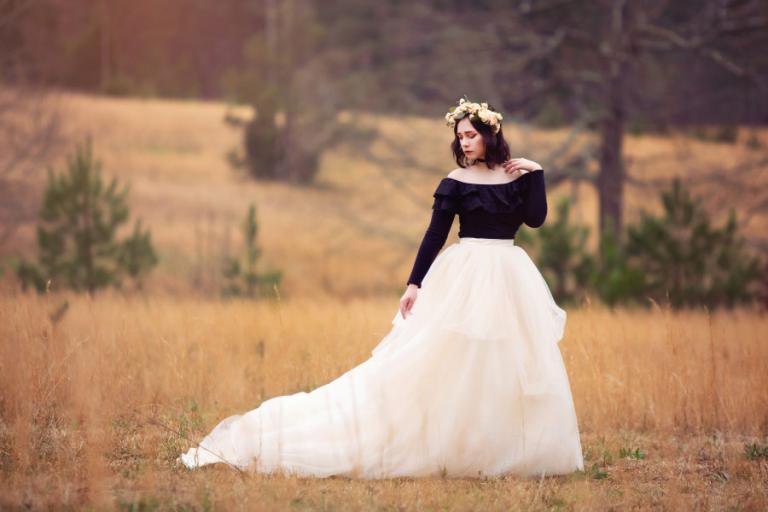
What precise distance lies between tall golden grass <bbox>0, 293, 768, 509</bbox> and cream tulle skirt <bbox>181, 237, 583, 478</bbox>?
0.14 m

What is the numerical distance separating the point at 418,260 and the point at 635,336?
4299 millimetres

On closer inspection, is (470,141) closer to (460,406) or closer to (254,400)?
(460,406)

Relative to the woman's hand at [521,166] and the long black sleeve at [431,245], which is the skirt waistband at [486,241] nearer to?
the long black sleeve at [431,245]

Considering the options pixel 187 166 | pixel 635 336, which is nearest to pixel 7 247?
pixel 187 166

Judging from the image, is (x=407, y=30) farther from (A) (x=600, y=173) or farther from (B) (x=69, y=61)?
(B) (x=69, y=61)

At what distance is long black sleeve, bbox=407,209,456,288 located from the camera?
525 centimetres

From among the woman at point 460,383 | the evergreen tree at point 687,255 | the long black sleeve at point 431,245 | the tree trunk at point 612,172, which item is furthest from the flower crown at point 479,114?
the tree trunk at point 612,172

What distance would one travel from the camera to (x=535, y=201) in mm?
5273

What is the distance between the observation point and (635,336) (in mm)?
8898

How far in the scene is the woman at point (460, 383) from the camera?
5008 millimetres

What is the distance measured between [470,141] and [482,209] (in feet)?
1.34

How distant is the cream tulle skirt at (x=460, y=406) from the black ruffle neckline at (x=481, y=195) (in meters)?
0.27

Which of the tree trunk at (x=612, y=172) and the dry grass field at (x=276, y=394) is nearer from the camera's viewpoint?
the dry grass field at (x=276, y=394)

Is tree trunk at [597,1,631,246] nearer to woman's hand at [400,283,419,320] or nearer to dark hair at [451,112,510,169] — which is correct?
dark hair at [451,112,510,169]
